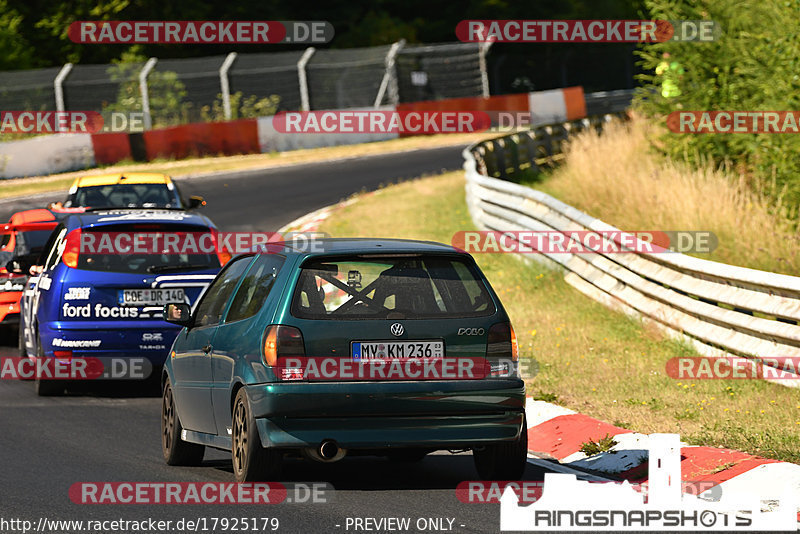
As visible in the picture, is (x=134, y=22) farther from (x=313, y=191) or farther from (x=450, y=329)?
(x=450, y=329)

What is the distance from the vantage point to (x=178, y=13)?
55875 mm

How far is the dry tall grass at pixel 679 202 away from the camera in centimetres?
1577

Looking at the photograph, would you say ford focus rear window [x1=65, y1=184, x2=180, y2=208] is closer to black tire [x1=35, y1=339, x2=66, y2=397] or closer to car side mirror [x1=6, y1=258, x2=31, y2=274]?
car side mirror [x1=6, y1=258, x2=31, y2=274]

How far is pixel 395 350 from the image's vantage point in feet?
25.9

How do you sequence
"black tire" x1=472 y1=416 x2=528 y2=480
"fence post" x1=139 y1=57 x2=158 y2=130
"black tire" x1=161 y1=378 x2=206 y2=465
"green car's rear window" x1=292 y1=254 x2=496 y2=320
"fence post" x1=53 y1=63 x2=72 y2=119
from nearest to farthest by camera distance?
1. "green car's rear window" x1=292 y1=254 x2=496 y2=320
2. "black tire" x1=472 y1=416 x2=528 y2=480
3. "black tire" x1=161 y1=378 x2=206 y2=465
4. "fence post" x1=53 y1=63 x2=72 y2=119
5. "fence post" x1=139 y1=57 x2=158 y2=130

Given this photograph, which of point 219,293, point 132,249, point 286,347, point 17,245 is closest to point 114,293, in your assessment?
point 132,249

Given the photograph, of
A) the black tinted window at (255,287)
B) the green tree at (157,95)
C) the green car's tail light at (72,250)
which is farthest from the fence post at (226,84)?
the black tinted window at (255,287)

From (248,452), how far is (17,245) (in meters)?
9.09

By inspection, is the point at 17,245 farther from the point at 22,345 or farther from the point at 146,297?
the point at 146,297

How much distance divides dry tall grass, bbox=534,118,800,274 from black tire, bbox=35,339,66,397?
764 cm

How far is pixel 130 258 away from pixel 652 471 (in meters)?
6.65

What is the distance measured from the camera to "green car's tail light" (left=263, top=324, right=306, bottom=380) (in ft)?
25.5

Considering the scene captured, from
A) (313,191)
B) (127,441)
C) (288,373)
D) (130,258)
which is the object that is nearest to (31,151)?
(313,191)

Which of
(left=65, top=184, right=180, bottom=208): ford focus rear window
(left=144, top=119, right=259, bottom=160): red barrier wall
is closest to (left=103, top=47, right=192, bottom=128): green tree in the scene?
(left=144, top=119, right=259, bottom=160): red barrier wall
